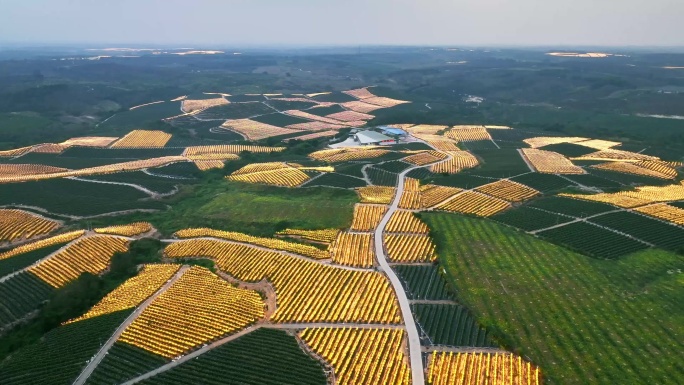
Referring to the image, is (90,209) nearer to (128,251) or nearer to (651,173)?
(128,251)

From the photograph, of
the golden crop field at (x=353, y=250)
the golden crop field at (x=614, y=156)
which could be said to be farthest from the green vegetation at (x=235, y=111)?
the golden crop field at (x=353, y=250)

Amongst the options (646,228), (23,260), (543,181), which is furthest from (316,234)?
(543,181)

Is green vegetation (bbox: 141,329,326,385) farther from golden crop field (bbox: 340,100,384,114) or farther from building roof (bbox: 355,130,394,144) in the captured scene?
golden crop field (bbox: 340,100,384,114)

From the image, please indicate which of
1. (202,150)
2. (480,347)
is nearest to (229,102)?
(202,150)

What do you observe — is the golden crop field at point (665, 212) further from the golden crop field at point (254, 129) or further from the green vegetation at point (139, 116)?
the green vegetation at point (139, 116)

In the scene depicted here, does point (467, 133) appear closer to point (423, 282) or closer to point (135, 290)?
point (423, 282)

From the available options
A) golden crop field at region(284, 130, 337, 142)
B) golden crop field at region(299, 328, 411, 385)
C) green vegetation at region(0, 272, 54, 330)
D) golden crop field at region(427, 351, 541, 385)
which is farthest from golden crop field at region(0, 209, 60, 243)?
golden crop field at region(284, 130, 337, 142)
